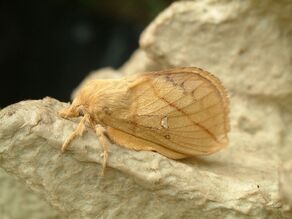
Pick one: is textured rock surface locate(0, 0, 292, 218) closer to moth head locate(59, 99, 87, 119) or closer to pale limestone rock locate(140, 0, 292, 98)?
moth head locate(59, 99, 87, 119)

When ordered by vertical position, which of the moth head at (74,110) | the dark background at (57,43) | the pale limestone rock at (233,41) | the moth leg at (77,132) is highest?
the dark background at (57,43)

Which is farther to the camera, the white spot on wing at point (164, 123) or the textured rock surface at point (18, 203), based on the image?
the textured rock surface at point (18, 203)

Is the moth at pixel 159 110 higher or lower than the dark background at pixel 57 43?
lower

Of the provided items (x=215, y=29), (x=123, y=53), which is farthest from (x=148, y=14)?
(x=215, y=29)

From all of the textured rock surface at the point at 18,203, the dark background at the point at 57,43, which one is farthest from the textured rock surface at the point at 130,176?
the dark background at the point at 57,43

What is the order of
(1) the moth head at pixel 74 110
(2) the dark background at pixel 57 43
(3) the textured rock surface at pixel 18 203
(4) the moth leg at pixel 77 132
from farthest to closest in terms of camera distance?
(2) the dark background at pixel 57 43, (3) the textured rock surface at pixel 18 203, (1) the moth head at pixel 74 110, (4) the moth leg at pixel 77 132

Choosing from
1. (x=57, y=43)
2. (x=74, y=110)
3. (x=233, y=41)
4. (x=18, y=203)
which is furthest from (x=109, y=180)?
(x=57, y=43)

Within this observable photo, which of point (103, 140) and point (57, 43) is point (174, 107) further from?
point (57, 43)

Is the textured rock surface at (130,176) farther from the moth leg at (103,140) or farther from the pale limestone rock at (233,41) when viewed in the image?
the pale limestone rock at (233,41)

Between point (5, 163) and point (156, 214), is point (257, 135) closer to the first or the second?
point (156, 214)
